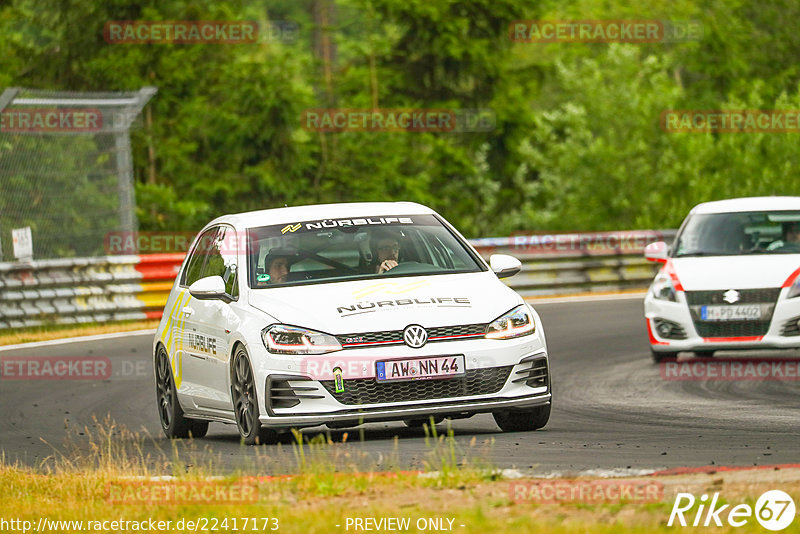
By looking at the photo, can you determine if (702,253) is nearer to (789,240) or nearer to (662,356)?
(789,240)

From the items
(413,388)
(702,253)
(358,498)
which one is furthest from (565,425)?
(702,253)

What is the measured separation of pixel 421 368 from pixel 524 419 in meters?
1.11

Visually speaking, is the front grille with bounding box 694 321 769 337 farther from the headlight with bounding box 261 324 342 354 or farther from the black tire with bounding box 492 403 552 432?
the headlight with bounding box 261 324 342 354

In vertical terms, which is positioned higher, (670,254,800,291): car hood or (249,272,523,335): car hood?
(249,272,523,335): car hood

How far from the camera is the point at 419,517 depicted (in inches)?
258

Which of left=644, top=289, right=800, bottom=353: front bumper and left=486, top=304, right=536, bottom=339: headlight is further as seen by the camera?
left=644, top=289, right=800, bottom=353: front bumper

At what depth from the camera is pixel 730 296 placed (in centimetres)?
1459

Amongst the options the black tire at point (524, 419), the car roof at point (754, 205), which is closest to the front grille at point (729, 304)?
the car roof at point (754, 205)

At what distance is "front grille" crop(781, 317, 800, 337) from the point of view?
47.3 feet

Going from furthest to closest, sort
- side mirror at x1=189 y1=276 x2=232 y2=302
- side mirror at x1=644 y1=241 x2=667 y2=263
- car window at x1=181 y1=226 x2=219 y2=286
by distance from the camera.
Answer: side mirror at x1=644 y1=241 x2=667 y2=263
car window at x1=181 y1=226 x2=219 y2=286
side mirror at x1=189 y1=276 x2=232 y2=302

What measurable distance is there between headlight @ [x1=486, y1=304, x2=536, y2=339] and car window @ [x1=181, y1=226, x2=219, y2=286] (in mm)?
2768

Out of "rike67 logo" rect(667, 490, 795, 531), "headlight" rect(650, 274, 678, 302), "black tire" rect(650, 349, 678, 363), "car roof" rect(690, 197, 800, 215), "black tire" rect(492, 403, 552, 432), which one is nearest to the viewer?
"rike67 logo" rect(667, 490, 795, 531)

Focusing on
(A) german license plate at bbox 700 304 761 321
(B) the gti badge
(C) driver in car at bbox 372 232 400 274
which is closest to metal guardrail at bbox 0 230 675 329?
(A) german license plate at bbox 700 304 761 321

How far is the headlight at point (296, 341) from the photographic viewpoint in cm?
950
